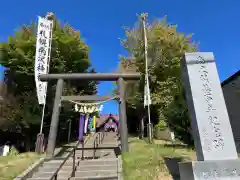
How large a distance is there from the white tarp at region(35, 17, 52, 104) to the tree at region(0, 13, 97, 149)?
2564mm

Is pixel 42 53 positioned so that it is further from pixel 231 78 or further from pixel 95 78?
pixel 231 78

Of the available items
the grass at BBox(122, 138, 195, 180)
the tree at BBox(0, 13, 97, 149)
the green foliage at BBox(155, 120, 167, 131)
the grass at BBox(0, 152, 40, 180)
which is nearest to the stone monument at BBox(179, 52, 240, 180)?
the grass at BBox(122, 138, 195, 180)

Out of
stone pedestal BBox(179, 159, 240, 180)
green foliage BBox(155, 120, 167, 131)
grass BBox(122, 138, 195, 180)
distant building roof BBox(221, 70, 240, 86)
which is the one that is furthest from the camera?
green foliage BBox(155, 120, 167, 131)

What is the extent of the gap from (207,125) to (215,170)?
1.05 metres

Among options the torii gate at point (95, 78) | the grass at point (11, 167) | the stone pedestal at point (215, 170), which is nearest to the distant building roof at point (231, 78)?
the torii gate at point (95, 78)

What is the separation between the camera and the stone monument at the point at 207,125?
15.9 feet

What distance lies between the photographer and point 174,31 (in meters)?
23.3

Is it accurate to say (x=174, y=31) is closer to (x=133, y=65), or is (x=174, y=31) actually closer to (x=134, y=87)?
(x=133, y=65)

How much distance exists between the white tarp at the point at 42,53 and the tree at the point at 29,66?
256cm

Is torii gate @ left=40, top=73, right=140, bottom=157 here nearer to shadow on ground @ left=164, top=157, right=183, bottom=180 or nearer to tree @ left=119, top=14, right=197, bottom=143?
shadow on ground @ left=164, top=157, right=183, bottom=180

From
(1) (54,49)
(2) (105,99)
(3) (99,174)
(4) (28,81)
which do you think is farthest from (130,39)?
(3) (99,174)

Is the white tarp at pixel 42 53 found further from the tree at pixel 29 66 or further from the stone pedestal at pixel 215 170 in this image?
the stone pedestal at pixel 215 170

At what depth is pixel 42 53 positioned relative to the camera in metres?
14.7

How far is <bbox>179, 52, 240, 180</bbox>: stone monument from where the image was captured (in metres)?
4.86
